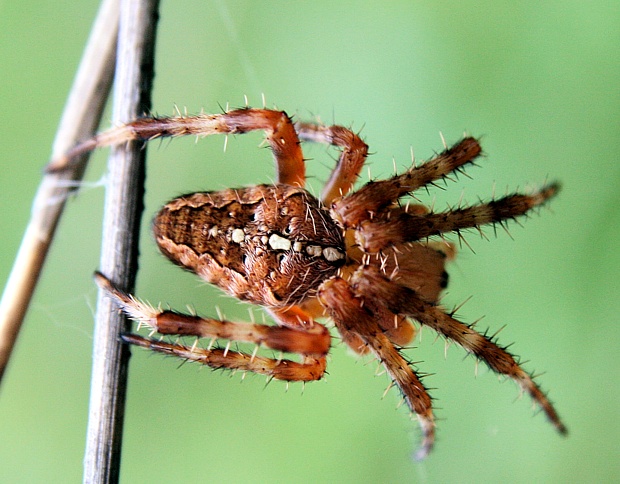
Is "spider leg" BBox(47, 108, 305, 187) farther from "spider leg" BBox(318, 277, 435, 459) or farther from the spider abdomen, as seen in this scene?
"spider leg" BBox(318, 277, 435, 459)

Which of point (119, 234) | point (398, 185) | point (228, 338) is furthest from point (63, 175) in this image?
point (398, 185)

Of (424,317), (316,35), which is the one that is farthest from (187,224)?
(316,35)

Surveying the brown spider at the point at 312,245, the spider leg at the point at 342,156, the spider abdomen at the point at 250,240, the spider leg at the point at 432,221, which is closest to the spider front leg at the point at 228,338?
the brown spider at the point at 312,245

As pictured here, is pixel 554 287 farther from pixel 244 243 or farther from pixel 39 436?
pixel 39 436

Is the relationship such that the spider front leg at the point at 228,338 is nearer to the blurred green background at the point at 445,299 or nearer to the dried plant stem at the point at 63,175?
the dried plant stem at the point at 63,175

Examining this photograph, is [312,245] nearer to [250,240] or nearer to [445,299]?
[250,240]
